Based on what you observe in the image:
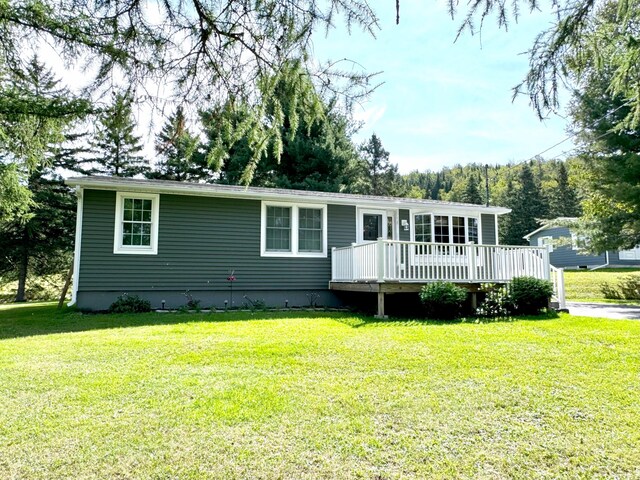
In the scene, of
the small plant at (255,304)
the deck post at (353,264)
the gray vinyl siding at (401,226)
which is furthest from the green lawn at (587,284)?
the small plant at (255,304)

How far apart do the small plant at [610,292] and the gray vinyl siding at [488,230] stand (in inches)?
253

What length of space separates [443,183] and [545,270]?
5393 cm

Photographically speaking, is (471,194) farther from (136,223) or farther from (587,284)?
(136,223)

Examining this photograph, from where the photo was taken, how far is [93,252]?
30.6 feet

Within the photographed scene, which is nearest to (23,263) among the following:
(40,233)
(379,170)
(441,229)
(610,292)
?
(40,233)

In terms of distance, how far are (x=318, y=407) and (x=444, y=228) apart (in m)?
10.2

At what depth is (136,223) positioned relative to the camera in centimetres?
980

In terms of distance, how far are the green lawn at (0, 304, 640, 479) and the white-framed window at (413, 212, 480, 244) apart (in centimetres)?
651

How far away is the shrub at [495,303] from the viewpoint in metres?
9.32

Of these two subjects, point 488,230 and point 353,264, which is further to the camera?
point 488,230

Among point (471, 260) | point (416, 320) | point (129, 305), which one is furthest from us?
point (471, 260)

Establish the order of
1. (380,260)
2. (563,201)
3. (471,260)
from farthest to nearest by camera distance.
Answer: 1. (563,201)
2. (471,260)
3. (380,260)

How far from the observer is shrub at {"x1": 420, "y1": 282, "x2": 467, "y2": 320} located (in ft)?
27.5

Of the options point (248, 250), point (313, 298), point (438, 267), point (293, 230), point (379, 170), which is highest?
point (379, 170)
